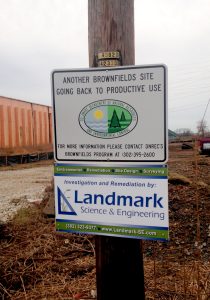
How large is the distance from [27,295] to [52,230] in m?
2.01

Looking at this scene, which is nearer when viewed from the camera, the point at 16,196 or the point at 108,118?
the point at 108,118

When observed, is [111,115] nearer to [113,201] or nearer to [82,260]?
[113,201]

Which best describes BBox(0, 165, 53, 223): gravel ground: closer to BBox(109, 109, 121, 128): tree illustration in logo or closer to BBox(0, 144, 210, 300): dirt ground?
BBox(0, 144, 210, 300): dirt ground

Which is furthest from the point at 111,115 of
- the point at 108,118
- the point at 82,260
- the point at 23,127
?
the point at 23,127

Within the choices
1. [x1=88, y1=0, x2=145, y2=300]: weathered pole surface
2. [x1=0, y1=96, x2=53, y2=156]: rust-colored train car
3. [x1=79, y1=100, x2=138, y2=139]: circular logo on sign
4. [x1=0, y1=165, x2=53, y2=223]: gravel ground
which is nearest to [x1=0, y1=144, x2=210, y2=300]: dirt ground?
[x1=88, y1=0, x2=145, y2=300]: weathered pole surface

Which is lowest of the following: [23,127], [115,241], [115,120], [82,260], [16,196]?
[16,196]

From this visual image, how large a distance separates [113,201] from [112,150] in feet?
1.00

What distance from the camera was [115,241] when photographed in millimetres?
2072

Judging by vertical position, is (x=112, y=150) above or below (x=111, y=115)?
below

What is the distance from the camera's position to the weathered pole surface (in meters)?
1.97

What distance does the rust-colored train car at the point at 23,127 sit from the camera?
20.9m

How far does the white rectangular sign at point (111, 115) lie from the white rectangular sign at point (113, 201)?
0.08 meters

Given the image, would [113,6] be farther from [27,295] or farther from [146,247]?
[146,247]

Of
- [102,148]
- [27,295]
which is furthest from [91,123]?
[27,295]
